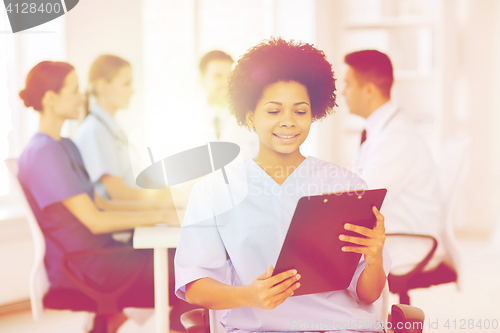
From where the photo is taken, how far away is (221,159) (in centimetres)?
119

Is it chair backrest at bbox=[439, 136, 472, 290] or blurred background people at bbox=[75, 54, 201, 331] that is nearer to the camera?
chair backrest at bbox=[439, 136, 472, 290]

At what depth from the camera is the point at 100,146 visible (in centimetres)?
184

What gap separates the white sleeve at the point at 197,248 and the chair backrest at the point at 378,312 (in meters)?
0.09

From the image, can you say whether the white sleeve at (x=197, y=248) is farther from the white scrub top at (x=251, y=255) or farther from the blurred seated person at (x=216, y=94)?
the blurred seated person at (x=216, y=94)

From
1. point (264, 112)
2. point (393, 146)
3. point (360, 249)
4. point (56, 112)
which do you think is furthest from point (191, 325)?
point (56, 112)

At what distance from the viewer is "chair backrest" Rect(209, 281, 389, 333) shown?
95cm

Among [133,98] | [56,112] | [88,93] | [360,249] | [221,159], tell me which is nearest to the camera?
[360,249]

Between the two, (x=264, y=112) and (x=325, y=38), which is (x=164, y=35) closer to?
(x=325, y=38)

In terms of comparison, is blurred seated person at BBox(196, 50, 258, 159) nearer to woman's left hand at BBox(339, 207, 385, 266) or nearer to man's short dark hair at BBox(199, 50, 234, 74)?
man's short dark hair at BBox(199, 50, 234, 74)

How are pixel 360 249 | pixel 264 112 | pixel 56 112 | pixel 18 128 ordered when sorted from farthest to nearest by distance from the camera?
pixel 18 128
pixel 56 112
pixel 264 112
pixel 360 249

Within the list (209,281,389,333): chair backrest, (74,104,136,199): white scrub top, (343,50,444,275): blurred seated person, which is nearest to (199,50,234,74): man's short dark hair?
(74,104,136,199): white scrub top

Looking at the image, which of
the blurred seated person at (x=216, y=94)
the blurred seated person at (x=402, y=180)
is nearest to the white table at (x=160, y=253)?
the blurred seated person at (x=402, y=180)

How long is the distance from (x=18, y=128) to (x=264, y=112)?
1954 mm

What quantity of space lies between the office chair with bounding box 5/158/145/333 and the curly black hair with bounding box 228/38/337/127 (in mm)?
688
